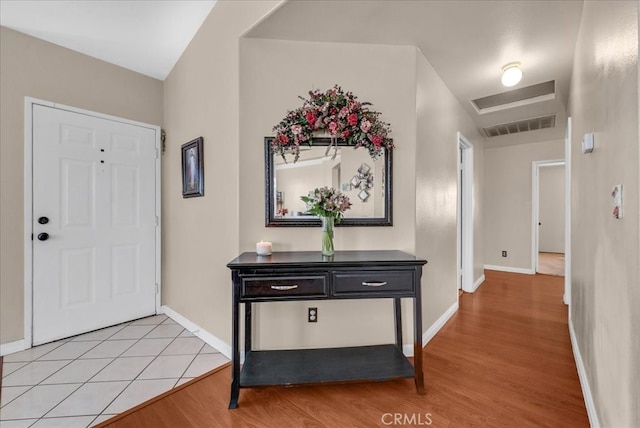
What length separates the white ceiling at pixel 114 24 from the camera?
2.08 m

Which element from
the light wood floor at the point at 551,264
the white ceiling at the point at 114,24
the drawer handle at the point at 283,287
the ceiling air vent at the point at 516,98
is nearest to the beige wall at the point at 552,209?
the light wood floor at the point at 551,264

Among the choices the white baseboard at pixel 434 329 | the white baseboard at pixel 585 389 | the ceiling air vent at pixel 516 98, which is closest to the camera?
the white baseboard at pixel 585 389

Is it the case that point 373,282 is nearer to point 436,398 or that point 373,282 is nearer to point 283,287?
point 283,287

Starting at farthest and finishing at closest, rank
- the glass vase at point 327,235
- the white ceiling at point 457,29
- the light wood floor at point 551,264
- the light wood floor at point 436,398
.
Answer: the light wood floor at point 551,264 → the glass vase at point 327,235 → the white ceiling at point 457,29 → the light wood floor at point 436,398

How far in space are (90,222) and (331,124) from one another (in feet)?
7.93

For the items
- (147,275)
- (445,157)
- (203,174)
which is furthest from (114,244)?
(445,157)

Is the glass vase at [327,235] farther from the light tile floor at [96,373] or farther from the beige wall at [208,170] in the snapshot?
the light tile floor at [96,373]

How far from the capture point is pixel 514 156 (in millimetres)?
4891

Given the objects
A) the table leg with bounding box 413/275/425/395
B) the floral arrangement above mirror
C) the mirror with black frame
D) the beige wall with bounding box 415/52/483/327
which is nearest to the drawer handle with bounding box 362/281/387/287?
the table leg with bounding box 413/275/425/395

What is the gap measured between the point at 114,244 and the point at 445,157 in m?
3.37

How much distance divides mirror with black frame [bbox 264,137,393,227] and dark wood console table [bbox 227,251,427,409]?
13.9 inches

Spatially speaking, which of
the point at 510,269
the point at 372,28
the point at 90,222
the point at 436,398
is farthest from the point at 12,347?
the point at 510,269

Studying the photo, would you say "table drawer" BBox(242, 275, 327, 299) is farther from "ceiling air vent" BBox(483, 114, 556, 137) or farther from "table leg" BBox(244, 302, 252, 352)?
"ceiling air vent" BBox(483, 114, 556, 137)

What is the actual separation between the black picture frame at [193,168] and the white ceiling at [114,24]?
0.92 m
